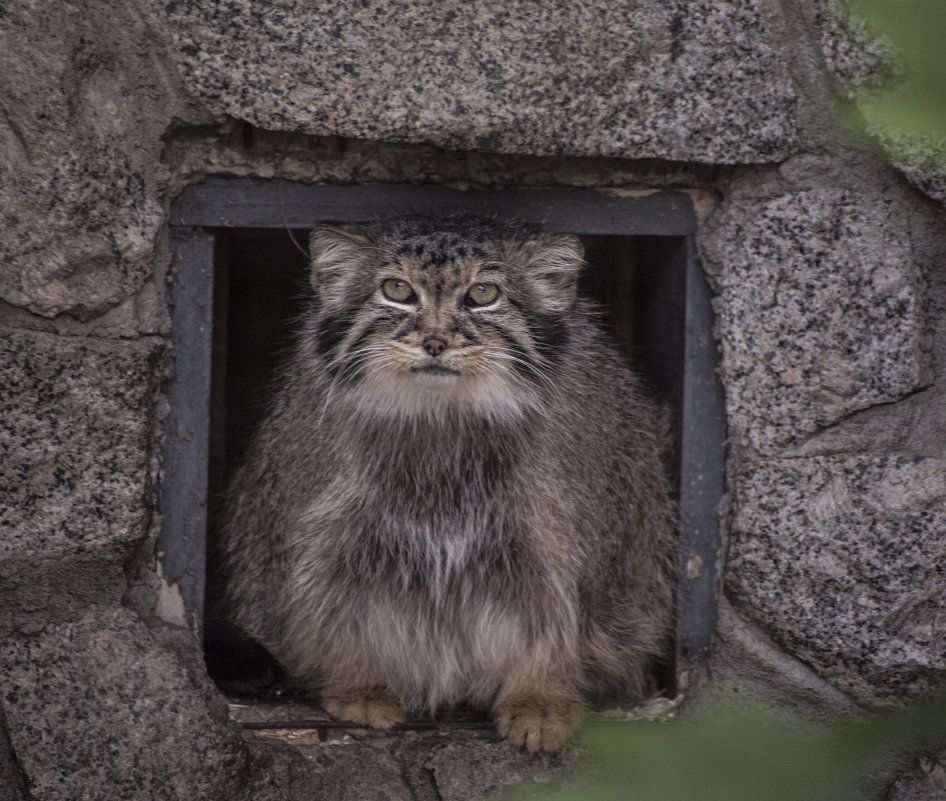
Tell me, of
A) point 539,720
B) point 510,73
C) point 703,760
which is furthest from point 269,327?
point 703,760

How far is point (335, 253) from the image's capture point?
2.66 metres

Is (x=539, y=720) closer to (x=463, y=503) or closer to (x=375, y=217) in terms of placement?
(x=463, y=503)

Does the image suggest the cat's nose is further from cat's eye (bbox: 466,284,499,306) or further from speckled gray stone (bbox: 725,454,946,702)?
speckled gray stone (bbox: 725,454,946,702)

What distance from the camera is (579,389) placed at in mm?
2773

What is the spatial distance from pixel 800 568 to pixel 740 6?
1400 mm

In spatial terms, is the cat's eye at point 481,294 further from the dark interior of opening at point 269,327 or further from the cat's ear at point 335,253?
the dark interior of opening at point 269,327

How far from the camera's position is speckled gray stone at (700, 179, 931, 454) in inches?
96.1

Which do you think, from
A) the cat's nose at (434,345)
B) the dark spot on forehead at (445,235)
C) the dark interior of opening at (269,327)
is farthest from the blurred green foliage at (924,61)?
the dark interior of opening at (269,327)

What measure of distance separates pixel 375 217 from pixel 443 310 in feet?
1.37

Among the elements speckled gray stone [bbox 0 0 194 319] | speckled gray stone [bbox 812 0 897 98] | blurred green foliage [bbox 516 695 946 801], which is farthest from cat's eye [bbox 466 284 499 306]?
blurred green foliage [bbox 516 695 946 801]

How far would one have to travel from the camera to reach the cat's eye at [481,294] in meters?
2.52

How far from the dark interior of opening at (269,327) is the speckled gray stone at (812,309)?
210mm

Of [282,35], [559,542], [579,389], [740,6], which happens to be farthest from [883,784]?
[282,35]

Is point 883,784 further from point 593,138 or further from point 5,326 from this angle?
point 5,326
